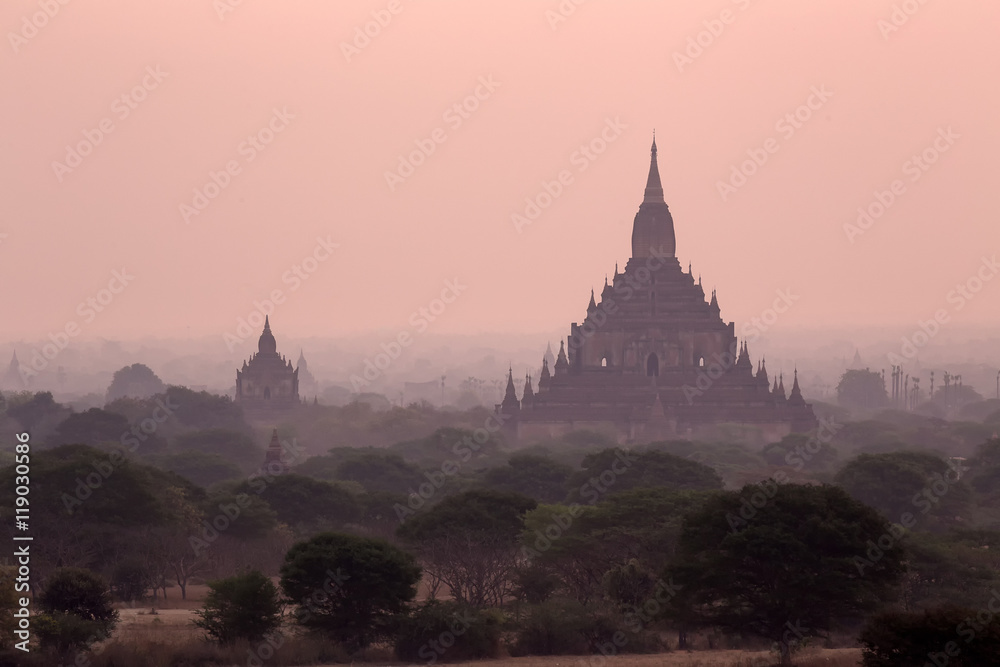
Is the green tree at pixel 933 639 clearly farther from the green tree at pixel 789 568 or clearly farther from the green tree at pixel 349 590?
the green tree at pixel 349 590

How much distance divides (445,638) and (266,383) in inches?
3773

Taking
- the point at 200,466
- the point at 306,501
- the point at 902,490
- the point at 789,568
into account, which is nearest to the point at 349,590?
the point at 789,568

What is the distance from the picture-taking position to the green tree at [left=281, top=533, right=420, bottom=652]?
38219 mm

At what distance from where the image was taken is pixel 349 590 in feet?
126

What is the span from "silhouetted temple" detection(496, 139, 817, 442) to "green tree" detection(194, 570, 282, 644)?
69.9 meters

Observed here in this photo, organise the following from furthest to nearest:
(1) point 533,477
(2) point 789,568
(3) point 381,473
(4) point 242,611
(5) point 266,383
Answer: (5) point 266,383 < (3) point 381,473 < (1) point 533,477 < (4) point 242,611 < (2) point 789,568

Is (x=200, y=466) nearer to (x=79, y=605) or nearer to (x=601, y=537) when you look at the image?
(x=601, y=537)

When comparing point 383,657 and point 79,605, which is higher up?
point 79,605

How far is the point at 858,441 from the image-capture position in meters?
115

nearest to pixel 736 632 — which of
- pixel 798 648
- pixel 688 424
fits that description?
pixel 798 648

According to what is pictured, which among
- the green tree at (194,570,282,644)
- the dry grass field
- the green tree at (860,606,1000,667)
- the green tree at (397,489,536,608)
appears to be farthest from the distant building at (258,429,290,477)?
the green tree at (860,606,1000,667)

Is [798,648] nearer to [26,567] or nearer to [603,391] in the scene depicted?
[26,567]

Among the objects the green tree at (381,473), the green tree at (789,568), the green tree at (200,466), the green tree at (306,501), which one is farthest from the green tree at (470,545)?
the green tree at (200,466)

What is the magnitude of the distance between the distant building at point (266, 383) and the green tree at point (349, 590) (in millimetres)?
92420
